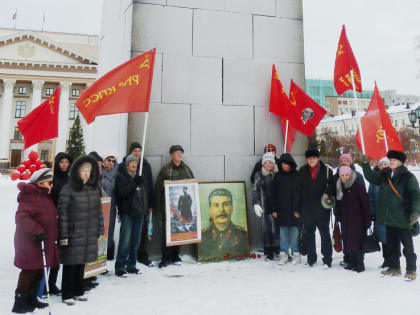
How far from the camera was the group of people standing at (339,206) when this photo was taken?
4.88 m

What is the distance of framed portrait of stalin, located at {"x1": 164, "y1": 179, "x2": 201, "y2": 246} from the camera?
5543mm

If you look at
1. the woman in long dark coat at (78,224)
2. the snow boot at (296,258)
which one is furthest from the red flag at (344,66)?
the woman in long dark coat at (78,224)

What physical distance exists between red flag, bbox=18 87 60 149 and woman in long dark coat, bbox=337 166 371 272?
507cm

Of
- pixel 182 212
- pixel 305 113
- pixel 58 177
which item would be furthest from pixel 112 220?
pixel 305 113

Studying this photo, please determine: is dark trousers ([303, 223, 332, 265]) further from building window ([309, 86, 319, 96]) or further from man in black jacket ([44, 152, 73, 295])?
building window ([309, 86, 319, 96])

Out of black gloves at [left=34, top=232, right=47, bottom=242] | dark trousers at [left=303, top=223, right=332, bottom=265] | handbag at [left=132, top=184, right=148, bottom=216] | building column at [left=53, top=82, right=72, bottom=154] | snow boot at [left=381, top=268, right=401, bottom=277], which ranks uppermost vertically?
building column at [left=53, top=82, right=72, bottom=154]

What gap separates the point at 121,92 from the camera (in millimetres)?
5113

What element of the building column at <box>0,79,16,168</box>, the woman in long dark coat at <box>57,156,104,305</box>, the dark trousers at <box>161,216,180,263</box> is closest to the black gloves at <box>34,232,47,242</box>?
the woman in long dark coat at <box>57,156,104,305</box>

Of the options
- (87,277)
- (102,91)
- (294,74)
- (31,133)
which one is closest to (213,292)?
(87,277)

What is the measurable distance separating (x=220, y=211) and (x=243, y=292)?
1.91 meters

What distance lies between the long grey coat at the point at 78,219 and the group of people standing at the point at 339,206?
281cm

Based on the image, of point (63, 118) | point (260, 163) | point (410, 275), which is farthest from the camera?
point (63, 118)

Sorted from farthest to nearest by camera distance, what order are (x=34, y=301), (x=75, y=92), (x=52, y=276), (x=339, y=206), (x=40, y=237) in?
(x=75, y=92)
(x=339, y=206)
(x=52, y=276)
(x=34, y=301)
(x=40, y=237)

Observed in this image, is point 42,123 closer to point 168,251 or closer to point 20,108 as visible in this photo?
point 168,251
